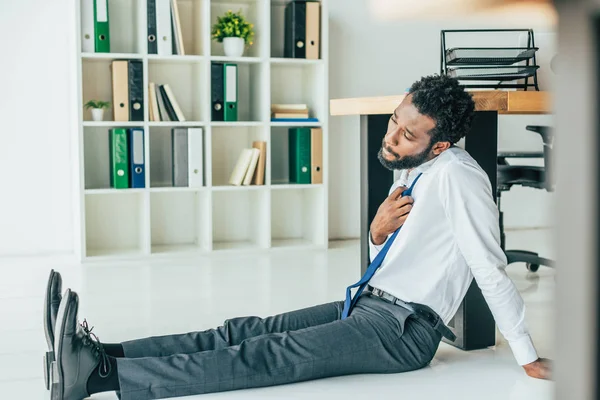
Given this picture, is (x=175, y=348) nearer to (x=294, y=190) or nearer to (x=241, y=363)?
(x=241, y=363)

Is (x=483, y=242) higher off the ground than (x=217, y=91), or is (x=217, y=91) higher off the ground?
(x=217, y=91)

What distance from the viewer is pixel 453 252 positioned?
1.99 metres

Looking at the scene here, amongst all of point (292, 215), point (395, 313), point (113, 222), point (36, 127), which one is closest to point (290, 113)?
point (292, 215)

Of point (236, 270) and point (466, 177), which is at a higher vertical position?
point (466, 177)

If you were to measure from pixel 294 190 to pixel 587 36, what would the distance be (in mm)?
4555

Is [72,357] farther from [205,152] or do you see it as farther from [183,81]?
[183,81]

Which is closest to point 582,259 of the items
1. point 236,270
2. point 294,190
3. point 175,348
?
point 175,348

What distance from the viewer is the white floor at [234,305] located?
6.55 ft

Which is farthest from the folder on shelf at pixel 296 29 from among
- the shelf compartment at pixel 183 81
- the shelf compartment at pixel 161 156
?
the shelf compartment at pixel 161 156

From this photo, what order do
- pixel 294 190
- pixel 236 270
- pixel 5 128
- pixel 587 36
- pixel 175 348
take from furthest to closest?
pixel 294 190 → pixel 5 128 → pixel 236 270 → pixel 175 348 → pixel 587 36

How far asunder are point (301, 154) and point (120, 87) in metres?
1.07

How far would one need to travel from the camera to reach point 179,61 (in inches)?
173

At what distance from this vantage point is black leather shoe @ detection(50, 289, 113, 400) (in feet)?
5.67

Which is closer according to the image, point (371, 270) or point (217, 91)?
point (371, 270)
